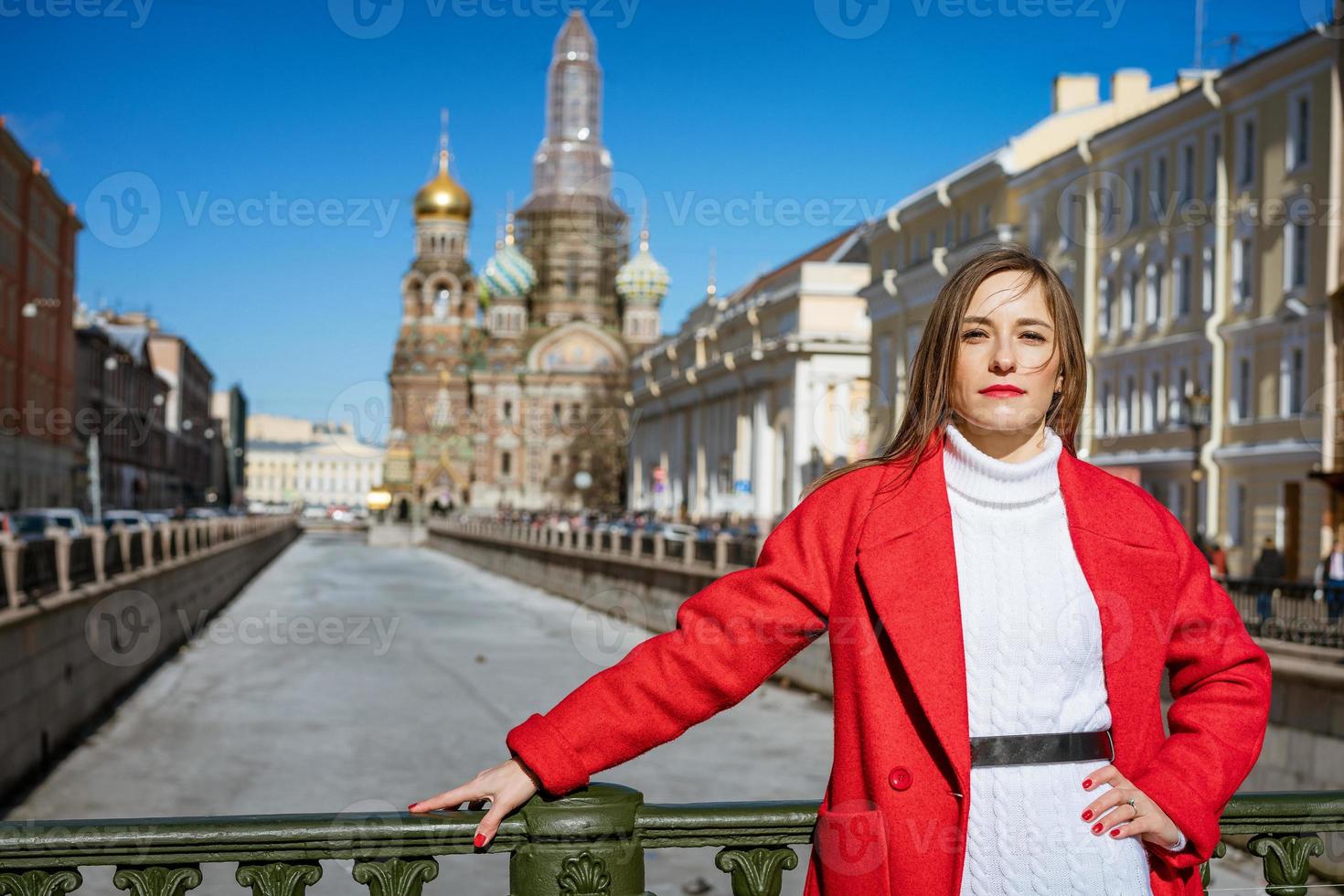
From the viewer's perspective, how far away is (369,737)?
24.8 meters

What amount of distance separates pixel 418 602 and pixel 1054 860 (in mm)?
52978

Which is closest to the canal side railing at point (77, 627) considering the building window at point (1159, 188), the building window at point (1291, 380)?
the building window at point (1291, 380)

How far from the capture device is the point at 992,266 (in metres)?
3.13

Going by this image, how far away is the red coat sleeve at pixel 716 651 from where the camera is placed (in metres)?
3.13

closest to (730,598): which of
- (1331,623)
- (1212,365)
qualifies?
(1331,623)

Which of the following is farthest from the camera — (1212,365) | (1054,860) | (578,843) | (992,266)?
(1212,365)

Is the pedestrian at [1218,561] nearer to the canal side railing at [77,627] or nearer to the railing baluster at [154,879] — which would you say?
the canal side railing at [77,627]

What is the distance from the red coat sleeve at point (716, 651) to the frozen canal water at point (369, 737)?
760 cm

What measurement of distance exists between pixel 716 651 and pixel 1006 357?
0.76m

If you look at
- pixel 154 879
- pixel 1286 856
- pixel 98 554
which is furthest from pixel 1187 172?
Result: pixel 154 879

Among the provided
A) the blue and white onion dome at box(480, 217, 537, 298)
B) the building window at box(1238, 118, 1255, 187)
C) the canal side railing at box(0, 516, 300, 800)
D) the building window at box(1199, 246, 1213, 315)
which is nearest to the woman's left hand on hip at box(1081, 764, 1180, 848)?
the canal side railing at box(0, 516, 300, 800)

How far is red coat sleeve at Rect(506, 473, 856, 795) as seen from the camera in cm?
313

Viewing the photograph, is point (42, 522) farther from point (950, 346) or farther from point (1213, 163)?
point (950, 346)

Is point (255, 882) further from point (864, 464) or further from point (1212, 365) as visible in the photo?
point (1212, 365)
